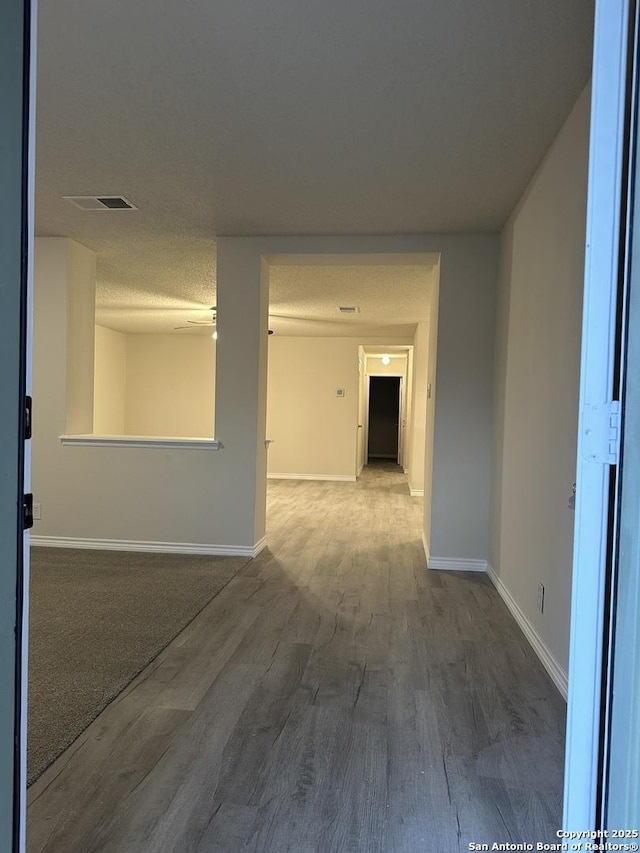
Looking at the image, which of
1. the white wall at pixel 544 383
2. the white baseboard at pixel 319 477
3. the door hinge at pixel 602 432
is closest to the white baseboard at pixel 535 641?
the white wall at pixel 544 383

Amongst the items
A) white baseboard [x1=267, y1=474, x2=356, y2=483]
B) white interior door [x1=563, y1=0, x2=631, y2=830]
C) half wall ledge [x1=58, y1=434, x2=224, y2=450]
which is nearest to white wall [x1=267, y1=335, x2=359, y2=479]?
white baseboard [x1=267, y1=474, x2=356, y2=483]

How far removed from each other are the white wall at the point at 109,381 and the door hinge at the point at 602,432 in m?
8.36

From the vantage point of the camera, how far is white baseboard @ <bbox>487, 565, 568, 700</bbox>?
86.2 inches

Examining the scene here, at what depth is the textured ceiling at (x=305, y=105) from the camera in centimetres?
178

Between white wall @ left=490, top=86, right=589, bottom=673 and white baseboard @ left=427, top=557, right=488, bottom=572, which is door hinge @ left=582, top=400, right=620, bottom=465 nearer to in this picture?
white wall @ left=490, top=86, right=589, bottom=673

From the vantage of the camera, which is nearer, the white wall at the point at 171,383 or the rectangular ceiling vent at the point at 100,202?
the rectangular ceiling vent at the point at 100,202

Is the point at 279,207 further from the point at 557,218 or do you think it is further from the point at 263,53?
the point at 557,218

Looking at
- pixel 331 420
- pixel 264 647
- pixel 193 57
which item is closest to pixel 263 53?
pixel 193 57

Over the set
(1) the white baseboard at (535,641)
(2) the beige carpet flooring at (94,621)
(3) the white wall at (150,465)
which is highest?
(3) the white wall at (150,465)

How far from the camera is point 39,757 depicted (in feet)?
5.65

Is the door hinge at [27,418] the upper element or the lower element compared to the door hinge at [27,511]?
upper

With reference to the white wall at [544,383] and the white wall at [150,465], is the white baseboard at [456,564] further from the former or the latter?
the white wall at [150,465]

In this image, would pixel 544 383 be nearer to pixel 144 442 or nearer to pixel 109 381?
pixel 144 442

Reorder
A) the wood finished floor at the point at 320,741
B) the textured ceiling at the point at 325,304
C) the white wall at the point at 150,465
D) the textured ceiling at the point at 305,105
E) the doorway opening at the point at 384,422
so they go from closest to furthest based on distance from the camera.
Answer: the wood finished floor at the point at 320,741 < the textured ceiling at the point at 305,105 < the white wall at the point at 150,465 < the textured ceiling at the point at 325,304 < the doorway opening at the point at 384,422
